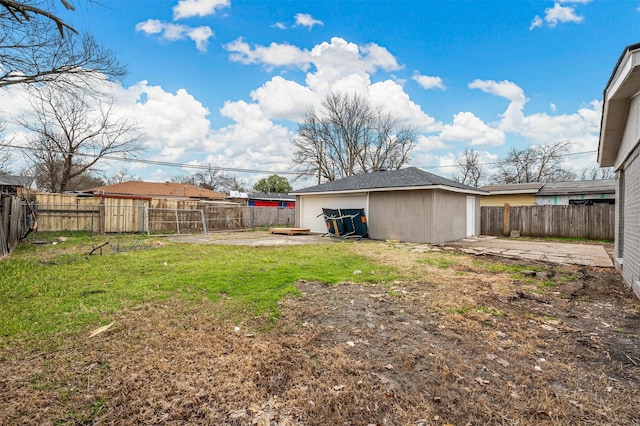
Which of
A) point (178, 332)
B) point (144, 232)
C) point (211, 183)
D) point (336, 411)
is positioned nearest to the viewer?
point (336, 411)

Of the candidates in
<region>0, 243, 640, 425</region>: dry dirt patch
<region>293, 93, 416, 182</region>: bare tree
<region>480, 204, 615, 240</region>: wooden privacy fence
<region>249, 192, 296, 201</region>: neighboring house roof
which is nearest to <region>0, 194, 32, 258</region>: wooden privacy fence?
<region>0, 243, 640, 425</region>: dry dirt patch

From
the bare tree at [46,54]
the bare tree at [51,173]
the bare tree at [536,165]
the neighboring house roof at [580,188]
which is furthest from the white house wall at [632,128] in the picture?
the bare tree at [51,173]

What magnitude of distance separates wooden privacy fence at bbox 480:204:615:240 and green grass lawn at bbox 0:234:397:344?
9.94m

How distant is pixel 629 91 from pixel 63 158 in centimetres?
2860

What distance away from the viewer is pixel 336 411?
73.3 inches

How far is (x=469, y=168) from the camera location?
2981 cm

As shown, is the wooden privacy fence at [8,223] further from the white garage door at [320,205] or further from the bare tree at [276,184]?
the bare tree at [276,184]

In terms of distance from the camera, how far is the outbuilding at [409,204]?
36.3 feet

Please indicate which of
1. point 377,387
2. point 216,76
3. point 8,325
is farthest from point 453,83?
point 8,325

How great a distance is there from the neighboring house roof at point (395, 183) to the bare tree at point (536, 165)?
16653 mm

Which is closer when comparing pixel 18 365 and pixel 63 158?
pixel 18 365

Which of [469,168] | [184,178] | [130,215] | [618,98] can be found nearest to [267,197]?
[130,215]

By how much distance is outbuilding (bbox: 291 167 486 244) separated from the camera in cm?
1106

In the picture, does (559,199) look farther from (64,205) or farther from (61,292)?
(64,205)
